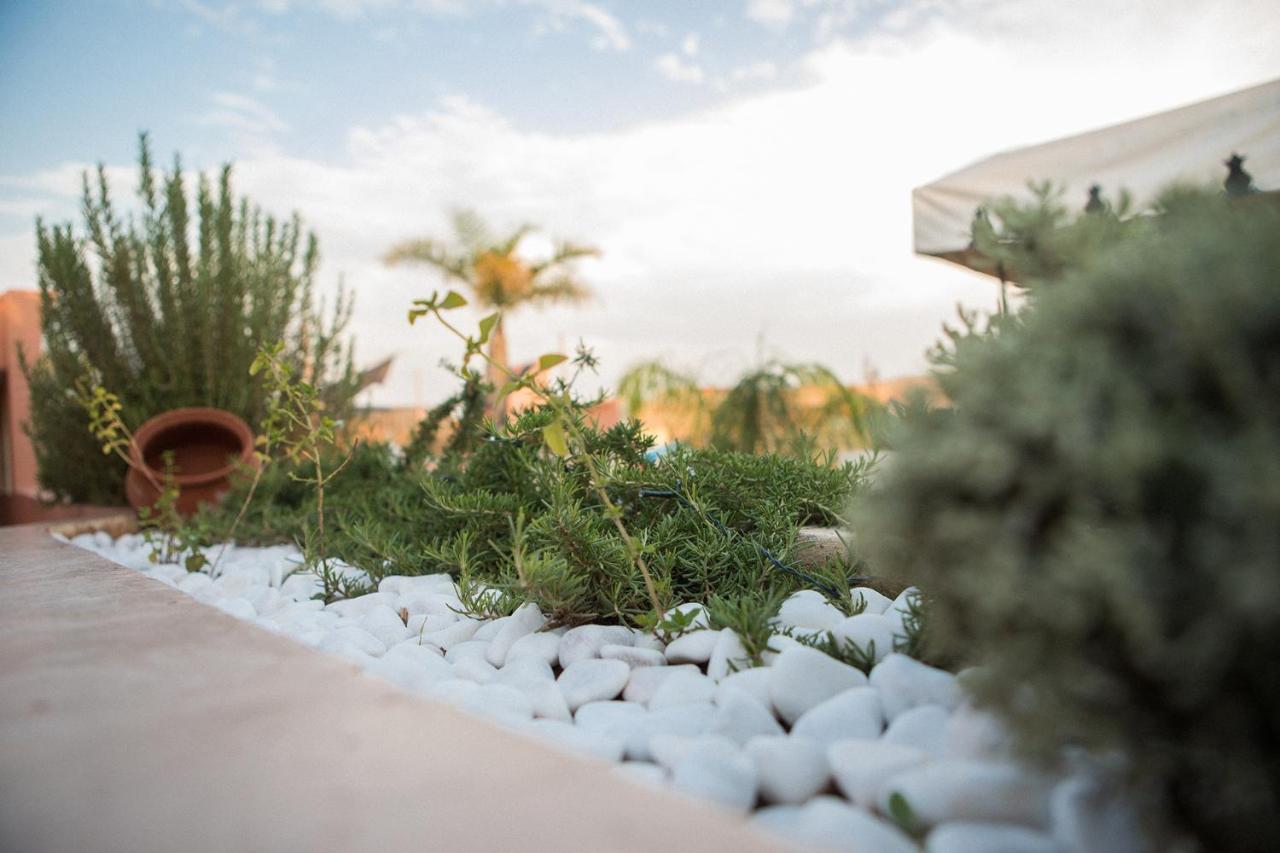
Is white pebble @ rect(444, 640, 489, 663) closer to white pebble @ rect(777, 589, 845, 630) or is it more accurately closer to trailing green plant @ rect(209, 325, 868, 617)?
trailing green plant @ rect(209, 325, 868, 617)

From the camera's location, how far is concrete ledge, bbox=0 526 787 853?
582 mm

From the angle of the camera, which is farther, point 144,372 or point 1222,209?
point 144,372

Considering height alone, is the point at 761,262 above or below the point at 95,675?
above

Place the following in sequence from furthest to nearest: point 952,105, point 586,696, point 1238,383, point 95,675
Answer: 1. point 952,105
2. point 586,696
3. point 95,675
4. point 1238,383

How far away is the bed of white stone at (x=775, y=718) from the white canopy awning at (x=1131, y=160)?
2.78m

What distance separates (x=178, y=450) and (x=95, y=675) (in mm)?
3924

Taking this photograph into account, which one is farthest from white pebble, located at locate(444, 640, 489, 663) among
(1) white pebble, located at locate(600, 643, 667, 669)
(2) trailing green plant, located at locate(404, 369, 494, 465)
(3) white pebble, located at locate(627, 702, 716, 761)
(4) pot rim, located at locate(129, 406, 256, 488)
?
(4) pot rim, located at locate(129, 406, 256, 488)

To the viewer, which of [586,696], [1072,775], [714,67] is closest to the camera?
[1072,775]

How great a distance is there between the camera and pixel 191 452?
14.7ft

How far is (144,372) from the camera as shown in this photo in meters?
4.88

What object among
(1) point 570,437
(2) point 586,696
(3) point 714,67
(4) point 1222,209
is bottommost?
(2) point 586,696

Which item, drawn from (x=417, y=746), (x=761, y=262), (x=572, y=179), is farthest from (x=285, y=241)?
(x=572, y=179)

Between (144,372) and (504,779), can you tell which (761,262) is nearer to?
(144,372)

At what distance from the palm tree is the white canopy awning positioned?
13550mm
